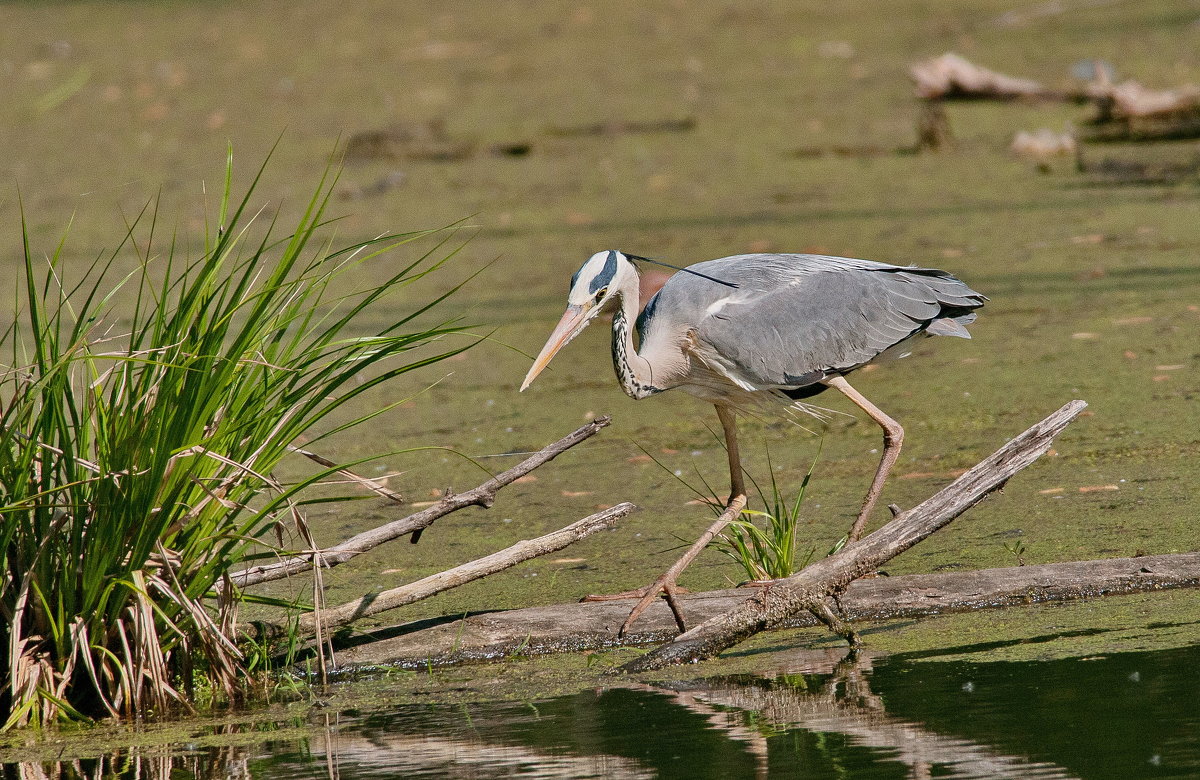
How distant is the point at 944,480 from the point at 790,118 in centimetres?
836

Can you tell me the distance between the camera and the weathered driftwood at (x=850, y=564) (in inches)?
157

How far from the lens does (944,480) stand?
5.79 m

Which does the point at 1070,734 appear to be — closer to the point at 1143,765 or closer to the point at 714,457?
the point at 1143,765

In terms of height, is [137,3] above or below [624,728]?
above

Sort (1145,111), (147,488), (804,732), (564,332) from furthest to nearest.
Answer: (1145,111), (564,332), (147,488), (804,732)

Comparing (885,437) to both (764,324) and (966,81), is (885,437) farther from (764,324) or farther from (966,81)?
(966,81)

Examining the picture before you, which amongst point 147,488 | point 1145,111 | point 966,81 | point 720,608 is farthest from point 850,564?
point 966,81

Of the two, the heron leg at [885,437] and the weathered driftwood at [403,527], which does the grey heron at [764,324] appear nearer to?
the heron leg at [885,437]

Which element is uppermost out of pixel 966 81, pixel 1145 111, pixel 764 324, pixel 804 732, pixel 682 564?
pixel 966 81

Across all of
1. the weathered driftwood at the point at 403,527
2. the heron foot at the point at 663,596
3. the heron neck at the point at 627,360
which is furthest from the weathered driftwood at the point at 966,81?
the weathered driftwood at the point at 403,527

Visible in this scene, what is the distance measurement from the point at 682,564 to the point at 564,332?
0.82 metres

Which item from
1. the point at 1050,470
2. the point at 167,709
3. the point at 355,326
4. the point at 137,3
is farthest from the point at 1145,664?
the point at 137,3

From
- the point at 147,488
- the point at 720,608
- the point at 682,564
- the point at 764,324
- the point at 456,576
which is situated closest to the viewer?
the point at 147,488

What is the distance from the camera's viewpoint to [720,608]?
4.31m
